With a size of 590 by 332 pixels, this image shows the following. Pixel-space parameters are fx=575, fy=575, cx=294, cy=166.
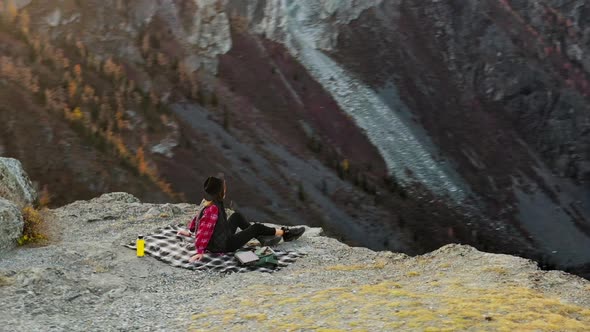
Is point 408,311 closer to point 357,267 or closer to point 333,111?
point 357,267

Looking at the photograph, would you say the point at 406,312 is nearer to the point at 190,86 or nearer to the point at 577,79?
the point at 190,86

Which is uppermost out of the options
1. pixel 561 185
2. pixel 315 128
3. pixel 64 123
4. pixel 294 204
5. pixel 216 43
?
pixel 216 43

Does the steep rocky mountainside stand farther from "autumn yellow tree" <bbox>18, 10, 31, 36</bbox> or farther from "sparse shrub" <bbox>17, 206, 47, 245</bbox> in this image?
"sparse shrub" <bbox>17, 206, 47, 245</bbox>

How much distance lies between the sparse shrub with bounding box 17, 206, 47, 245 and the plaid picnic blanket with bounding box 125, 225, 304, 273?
6.03 feet

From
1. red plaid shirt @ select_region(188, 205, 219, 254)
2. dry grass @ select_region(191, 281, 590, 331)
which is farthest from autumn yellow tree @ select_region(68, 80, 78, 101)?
dry grass @ select_region(191, 281, 590, 331)

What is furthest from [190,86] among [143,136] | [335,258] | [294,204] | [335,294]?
[335,294]

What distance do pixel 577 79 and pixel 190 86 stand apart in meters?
33.0

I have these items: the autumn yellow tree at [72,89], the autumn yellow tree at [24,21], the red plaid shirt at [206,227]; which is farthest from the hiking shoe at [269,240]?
the autumn yellow tree at [24,21]

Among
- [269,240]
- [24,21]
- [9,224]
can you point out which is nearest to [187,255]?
[269,240]

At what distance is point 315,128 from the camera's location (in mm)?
36125

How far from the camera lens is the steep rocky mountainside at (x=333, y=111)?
25.9 metres

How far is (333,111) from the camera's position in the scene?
124 feet

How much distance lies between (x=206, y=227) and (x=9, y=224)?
3.61 metres

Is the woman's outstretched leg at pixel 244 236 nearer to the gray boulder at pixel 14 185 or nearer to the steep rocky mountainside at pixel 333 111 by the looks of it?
the gray boulder at pixel 14 185
